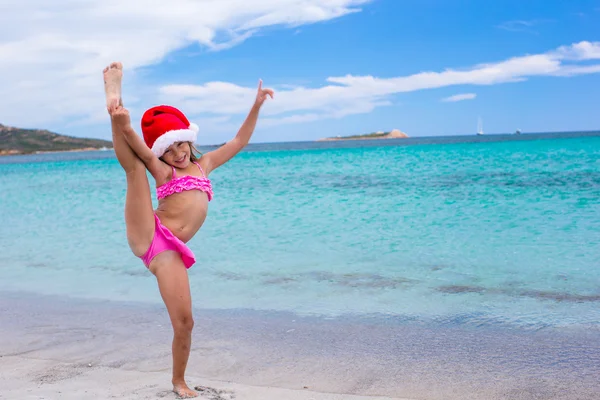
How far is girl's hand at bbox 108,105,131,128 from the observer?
125 inches

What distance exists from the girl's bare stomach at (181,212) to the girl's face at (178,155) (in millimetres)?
190

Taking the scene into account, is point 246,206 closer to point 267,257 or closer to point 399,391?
point 267,257

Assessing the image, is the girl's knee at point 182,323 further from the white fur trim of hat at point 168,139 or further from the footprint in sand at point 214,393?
the white fur trim of hat at point 168,139

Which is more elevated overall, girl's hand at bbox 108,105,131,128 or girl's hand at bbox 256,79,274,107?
girl's hand at bbox 256,79,274,107

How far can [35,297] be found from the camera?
23.4ft

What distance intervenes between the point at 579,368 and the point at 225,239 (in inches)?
299

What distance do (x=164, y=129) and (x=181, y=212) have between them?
20.3 inches

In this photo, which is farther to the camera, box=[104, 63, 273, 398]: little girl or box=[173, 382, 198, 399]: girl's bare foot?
box=[173, 382, 198, 399]: girl's bare foot

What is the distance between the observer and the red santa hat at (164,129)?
362 centimetres

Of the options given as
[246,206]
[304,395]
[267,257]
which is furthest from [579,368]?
[246,206]

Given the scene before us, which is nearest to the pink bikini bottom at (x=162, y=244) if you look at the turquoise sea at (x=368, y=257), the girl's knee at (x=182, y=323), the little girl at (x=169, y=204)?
the little girl at (x=169, y=204)

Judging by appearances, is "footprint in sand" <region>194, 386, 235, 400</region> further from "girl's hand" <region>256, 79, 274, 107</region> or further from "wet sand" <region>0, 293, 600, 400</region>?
"girl's hand" <region>256, 79, 274, 107</region>

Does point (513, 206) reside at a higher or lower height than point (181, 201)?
lower

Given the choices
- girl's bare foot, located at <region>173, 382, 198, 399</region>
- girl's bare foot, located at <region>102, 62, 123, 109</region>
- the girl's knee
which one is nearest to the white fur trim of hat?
girl's bare foot, located at <region>102, 62, 123, 109</region>
